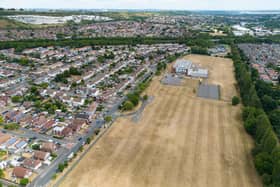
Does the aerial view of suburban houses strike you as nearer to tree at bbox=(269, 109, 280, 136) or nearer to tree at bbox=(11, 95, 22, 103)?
tree at bbox=(11, 95, 22, 103)

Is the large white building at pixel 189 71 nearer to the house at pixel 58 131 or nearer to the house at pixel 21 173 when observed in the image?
the house at pixel 58 131

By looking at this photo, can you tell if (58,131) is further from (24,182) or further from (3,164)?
(24,182)

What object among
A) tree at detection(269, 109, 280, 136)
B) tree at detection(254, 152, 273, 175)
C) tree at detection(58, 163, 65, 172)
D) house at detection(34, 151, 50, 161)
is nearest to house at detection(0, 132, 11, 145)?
house at detection(34, 151, 50, 161)

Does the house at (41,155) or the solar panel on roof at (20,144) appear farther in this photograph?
the solar panel on roof at (20,144)

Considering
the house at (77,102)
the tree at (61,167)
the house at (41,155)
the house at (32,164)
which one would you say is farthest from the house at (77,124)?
the tree at (61,167)

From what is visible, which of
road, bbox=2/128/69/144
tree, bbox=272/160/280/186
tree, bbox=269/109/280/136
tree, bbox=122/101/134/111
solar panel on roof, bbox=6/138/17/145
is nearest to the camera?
tree, bbox=272/160/280/186

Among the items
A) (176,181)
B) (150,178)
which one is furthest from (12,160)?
(176,181)
